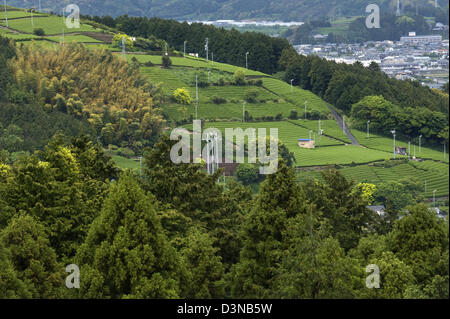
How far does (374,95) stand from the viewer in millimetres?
70438

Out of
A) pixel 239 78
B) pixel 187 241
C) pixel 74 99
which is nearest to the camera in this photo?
pixel 187 241

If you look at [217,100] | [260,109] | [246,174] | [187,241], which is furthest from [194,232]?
[260,109]

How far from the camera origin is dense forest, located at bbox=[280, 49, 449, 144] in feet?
205

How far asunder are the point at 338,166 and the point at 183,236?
1341 inches

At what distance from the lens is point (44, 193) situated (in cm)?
1716

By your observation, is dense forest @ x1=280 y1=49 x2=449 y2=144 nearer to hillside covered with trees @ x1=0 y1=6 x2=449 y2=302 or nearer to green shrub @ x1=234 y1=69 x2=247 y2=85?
green shrub @ x1=234 y1=69 x2=247 y2=85

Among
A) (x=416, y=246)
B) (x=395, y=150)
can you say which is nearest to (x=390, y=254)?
(x=416, y=246)

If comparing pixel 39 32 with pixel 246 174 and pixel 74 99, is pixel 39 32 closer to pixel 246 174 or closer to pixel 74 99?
pixel 74 99

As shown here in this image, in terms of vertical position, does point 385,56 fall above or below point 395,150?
above

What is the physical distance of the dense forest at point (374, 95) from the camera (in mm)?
62569

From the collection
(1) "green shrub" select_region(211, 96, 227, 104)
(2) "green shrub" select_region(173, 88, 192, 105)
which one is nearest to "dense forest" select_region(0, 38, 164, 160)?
(2) "green shrub" select_region(173, 88, 192, 105)
